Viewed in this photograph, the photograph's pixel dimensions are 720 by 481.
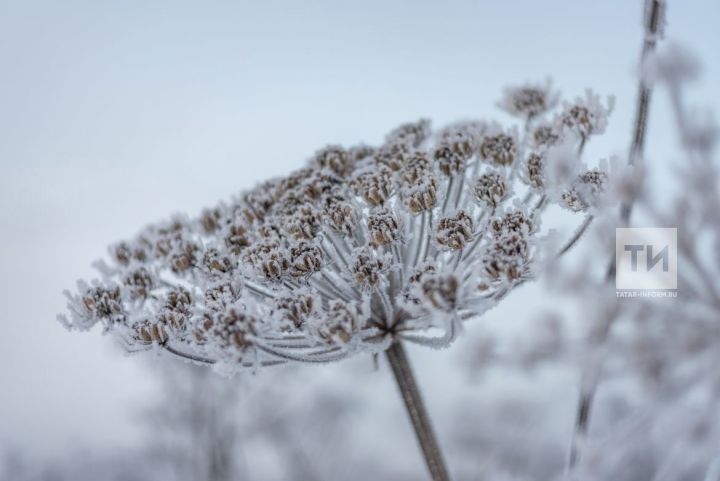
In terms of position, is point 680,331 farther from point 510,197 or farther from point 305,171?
point 305,171

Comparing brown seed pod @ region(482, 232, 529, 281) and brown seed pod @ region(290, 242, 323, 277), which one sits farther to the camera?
brown seed pod @ region(290, 242, 323, 277)

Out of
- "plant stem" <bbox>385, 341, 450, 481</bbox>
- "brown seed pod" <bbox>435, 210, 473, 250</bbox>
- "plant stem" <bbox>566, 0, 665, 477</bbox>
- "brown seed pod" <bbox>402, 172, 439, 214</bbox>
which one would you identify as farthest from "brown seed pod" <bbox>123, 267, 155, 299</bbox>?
"plant stem" <bbox>566, 0, 665, 477</bbox>

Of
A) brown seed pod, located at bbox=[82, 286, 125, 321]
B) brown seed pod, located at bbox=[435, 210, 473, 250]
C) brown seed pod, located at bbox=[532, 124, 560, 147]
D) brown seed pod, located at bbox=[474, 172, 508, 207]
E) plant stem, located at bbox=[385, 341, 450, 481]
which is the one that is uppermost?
brown seed pod, located at bbox=[532, 124, 560, 147]

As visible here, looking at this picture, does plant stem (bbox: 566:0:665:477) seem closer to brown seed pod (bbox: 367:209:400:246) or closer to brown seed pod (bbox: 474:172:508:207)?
brown seed pod (bbox: 474:172:508:207)

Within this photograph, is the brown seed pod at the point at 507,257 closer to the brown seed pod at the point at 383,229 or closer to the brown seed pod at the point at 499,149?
the brown seed pod at the point at 383,229

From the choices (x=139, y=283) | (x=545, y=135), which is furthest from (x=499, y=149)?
(x=139, y=283)

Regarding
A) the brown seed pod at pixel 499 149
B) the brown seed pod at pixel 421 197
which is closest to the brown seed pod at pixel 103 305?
the brown seed pod at pixel 421 197

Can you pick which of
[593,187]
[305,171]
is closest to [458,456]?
[305,171]
